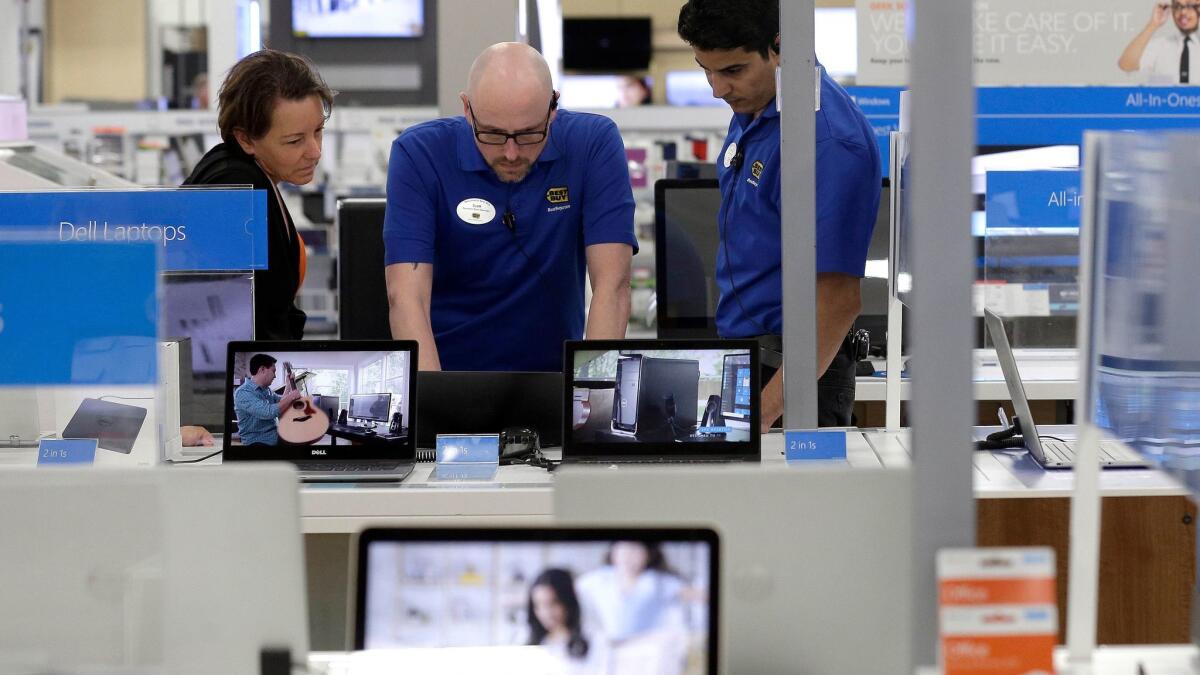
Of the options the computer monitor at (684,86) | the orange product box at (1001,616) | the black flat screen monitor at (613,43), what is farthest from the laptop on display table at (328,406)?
the black flat screen monitor at (613,43)

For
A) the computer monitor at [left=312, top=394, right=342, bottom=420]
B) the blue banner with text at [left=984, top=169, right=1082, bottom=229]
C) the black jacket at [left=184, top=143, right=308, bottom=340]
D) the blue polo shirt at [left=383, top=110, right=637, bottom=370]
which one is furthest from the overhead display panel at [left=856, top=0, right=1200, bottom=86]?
the computer monitor at [left=312, top=394, right=342, bottom=420]

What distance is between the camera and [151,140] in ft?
24.9

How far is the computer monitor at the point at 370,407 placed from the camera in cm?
242

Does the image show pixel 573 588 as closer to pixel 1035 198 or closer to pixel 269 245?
pixel 269 245

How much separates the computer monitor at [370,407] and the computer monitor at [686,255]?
1.69 m

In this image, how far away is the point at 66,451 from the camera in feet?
7.36

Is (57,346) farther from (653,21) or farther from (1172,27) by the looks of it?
(653,21)

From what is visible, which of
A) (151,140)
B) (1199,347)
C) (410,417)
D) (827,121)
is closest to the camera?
(1199,347)

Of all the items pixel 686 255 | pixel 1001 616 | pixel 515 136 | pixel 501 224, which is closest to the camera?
pixel 1001 616

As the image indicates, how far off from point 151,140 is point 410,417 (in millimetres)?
5804

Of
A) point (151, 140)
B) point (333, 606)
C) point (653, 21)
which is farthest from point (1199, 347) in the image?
point (653, 21)

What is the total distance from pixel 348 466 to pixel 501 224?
84cm

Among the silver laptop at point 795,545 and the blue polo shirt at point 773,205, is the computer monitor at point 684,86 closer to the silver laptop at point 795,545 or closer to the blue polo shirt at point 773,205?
the blue polo shirt at point 773,205

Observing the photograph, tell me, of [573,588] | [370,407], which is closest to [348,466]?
[370,407]
